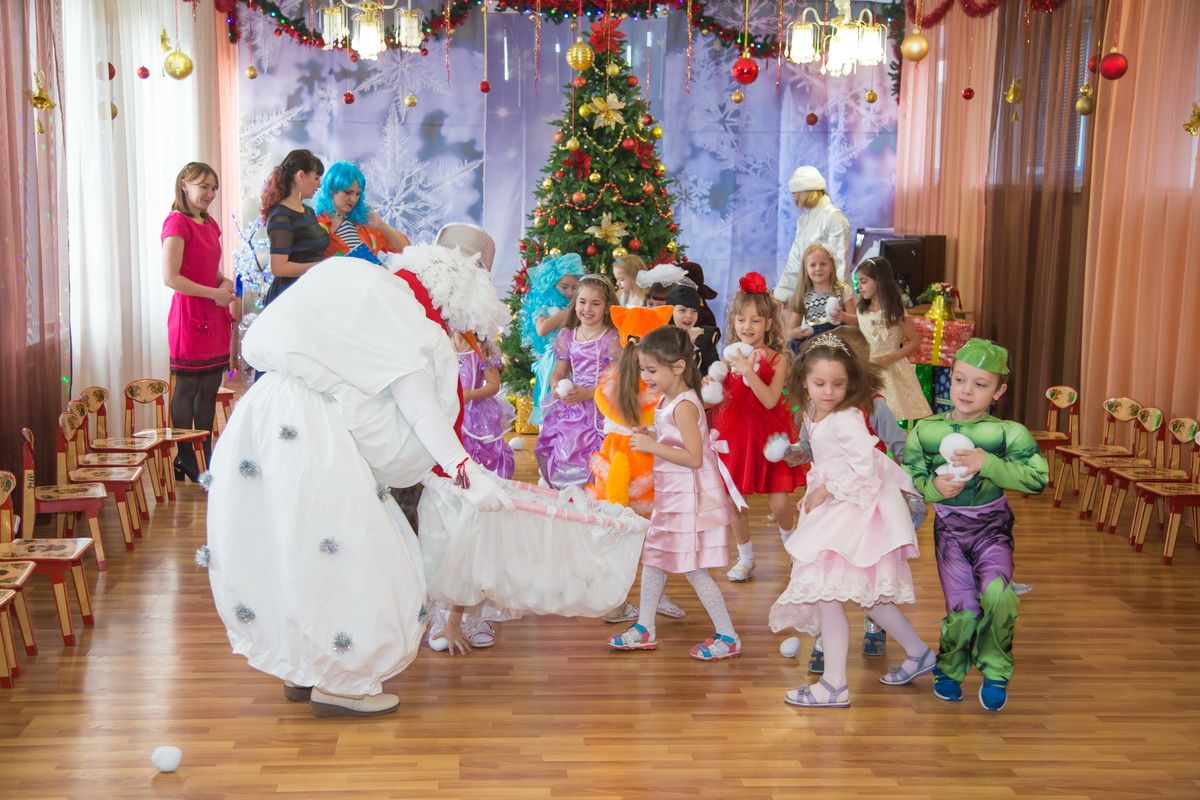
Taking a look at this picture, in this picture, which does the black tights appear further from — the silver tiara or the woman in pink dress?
the silver tiara

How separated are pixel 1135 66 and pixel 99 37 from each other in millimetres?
5867

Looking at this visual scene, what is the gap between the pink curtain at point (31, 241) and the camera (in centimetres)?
543

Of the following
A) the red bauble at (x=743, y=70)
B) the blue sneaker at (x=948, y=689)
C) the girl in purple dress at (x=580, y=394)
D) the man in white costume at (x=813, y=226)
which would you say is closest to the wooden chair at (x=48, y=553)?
the girl in purple dress at (x=580, y=394)

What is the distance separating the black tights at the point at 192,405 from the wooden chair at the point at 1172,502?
4889 mm

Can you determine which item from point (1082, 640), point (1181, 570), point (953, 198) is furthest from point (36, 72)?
point (953, 198)

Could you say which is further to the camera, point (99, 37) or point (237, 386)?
point (237, 386)

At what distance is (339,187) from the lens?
558cm

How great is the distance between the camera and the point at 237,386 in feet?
34.5

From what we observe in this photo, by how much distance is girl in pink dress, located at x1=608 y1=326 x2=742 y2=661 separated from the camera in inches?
168

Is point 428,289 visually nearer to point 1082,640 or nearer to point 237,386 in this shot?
point 1082,640

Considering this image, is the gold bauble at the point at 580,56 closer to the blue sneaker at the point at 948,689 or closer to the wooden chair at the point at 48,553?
the wooden chair at the point at 48,553

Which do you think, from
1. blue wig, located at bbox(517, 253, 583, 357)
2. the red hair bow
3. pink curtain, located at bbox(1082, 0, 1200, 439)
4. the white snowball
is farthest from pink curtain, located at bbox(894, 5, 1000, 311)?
the white snowball

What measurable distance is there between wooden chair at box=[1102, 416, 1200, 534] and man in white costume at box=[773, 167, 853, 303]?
2753 millimetres

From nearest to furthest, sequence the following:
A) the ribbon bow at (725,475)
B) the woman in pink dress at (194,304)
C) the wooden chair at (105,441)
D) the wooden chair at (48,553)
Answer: the wooden chair at (48,553)
the ribbon bow at (725,475)
the wooden chair at (105,441)
the woman in pink dress at (194,304)
